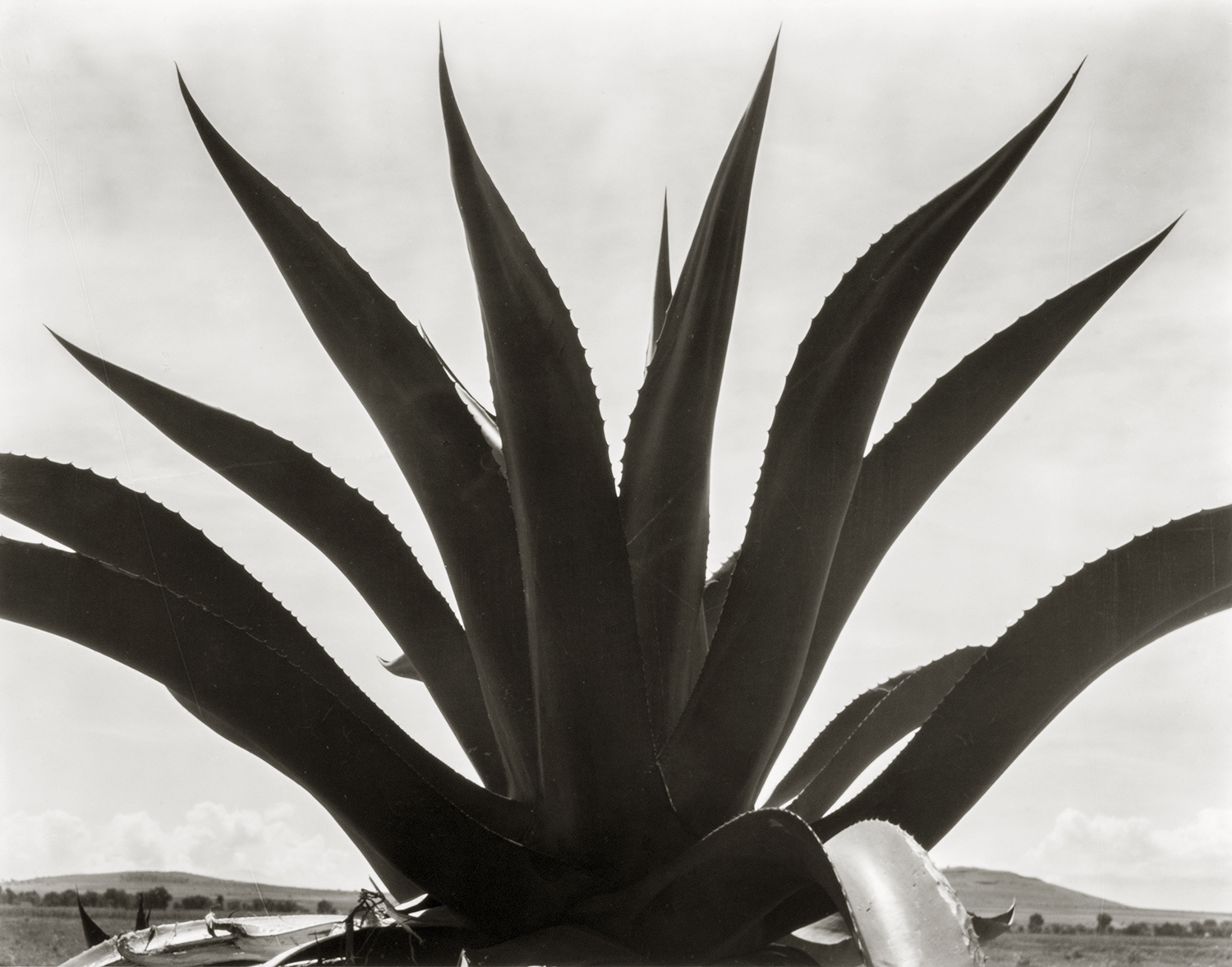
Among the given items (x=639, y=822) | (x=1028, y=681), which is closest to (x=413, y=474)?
(x=639, y=822)

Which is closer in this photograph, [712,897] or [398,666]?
[712,897]

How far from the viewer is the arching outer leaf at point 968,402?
52.7 inches

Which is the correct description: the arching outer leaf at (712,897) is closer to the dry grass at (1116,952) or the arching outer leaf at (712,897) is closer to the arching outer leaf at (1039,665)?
the arching outer leaf at (1039,665)

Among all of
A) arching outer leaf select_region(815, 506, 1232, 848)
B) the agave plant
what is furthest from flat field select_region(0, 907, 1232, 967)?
arching outer leaf select_region(815, 506, 1232, 848)

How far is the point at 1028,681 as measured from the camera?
112 centimetres

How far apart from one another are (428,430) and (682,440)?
31cm

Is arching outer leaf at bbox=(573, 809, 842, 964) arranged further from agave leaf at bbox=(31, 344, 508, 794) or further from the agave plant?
agave leaf at bbox=(31, 344, 508, 794)

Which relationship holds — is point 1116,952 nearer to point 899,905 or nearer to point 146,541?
point 899,905

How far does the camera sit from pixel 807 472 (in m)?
1.17

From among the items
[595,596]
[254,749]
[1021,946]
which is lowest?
[1021,946]

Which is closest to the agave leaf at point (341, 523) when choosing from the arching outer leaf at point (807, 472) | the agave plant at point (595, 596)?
the agave plant at point (595, 596)

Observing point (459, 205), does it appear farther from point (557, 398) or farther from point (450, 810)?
point (450, 810)

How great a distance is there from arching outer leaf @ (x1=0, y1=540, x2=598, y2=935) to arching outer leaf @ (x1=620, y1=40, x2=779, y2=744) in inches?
10.0

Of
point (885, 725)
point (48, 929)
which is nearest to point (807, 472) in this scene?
point (885, 725)
